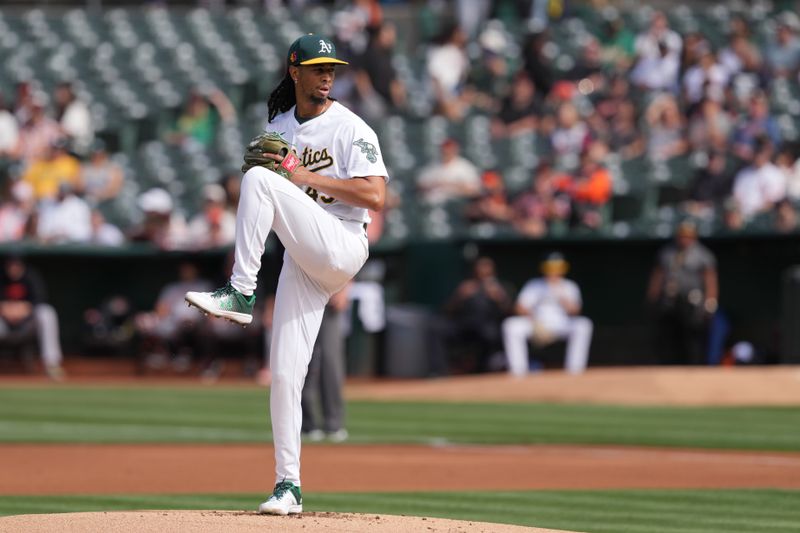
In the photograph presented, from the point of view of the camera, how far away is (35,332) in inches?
658

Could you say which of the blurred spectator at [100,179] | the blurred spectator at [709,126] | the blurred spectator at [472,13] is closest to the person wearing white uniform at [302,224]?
the blurred spectator at [709,126]

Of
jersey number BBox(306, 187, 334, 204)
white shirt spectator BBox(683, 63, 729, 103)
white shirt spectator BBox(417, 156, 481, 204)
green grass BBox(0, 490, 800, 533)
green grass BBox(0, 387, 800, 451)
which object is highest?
white shirt spectator BBox(683, 63, 729, 103)

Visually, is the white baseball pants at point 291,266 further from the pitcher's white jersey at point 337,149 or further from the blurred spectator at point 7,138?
the blurred spectator at point 7,138

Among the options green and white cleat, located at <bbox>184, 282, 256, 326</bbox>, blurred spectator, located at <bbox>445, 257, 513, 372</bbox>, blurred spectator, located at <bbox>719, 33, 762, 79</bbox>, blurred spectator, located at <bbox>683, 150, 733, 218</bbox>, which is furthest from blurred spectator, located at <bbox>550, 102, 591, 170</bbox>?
green and white cleat, located at <bbox>184, 282, 256, 326</bbox>

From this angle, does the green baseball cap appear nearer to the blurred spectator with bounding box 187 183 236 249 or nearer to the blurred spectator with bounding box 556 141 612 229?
the blurred spectator with bounding box 187 183 236 249

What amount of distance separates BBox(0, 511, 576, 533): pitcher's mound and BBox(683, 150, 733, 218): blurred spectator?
11.5 meters

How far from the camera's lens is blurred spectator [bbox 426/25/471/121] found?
19.4 meters

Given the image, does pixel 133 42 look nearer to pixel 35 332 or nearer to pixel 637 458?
pixel 35 332

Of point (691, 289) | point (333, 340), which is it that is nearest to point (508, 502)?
point (333, 340)

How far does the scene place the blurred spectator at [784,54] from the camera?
755 inches

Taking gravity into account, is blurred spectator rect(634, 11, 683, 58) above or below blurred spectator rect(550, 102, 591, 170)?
above

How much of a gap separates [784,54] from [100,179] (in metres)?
8.68

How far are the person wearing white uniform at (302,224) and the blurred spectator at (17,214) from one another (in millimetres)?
11767

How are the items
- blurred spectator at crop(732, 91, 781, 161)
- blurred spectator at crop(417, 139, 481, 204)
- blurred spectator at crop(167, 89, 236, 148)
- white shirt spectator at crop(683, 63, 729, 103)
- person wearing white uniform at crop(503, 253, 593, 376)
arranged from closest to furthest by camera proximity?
person wearing white uniform at crop(503, 253, 593, 376) < blurred spectator at crop(732, 91, 781, 161) < blurred spectator at crop(417, 139, 481, 204) < white shirt spectator at crop(683, 63, 729, 103) < blurred spectator at crop(167, 89, 236, 148)
